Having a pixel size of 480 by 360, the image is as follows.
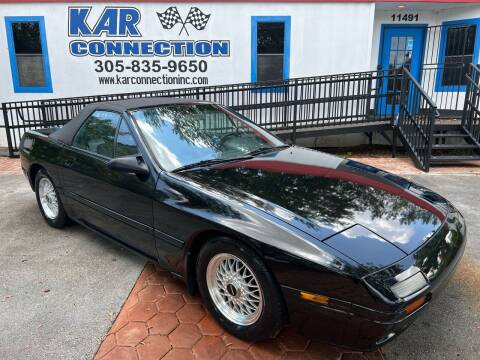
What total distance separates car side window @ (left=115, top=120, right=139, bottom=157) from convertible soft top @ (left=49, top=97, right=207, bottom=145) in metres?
0.19

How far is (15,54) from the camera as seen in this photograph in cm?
991

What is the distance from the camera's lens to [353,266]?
2.09m

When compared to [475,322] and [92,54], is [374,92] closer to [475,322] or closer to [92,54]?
[92,54]

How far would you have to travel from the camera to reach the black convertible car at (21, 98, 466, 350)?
2127mm

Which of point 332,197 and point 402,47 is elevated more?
point 402,47

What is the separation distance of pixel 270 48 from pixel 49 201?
22.3ft

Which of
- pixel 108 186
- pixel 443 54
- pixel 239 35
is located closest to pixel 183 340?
pixel 108 186

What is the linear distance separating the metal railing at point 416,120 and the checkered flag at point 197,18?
4637 mm

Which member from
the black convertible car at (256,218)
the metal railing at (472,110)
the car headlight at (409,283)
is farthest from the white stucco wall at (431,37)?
the car headlight at (409,283)

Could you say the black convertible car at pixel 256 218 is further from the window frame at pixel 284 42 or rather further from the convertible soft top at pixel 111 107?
the window frame at pixel 284 42

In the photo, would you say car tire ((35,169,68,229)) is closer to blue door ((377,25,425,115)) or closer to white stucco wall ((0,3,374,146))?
white stucco wall ((0,3,374,146))

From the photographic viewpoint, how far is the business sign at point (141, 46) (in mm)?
9477

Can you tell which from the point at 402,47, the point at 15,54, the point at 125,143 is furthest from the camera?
the point at 402,47

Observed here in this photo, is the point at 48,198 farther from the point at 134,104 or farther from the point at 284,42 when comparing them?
the point at 284,42
